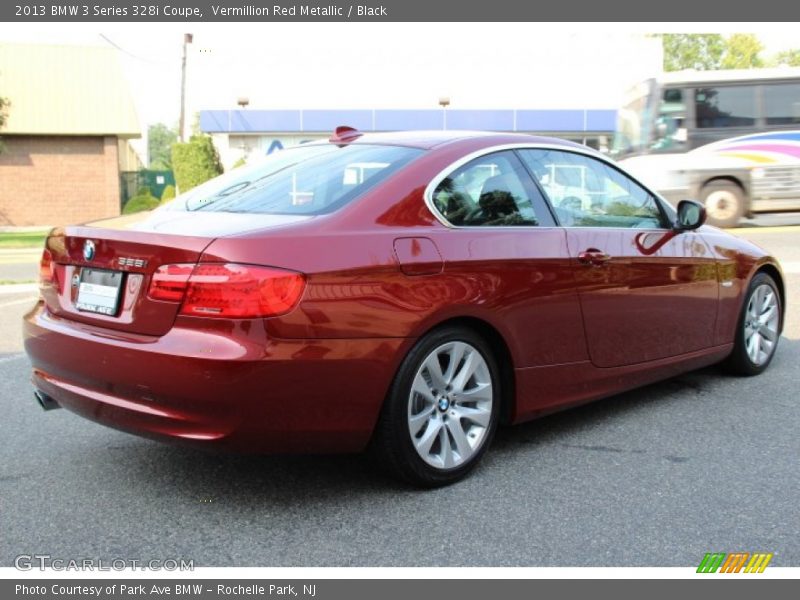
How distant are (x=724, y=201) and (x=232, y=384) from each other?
16.1 m

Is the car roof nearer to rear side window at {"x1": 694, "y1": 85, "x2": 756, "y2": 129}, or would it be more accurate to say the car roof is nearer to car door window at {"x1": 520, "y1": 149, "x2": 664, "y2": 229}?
car door window at {"x1": 520, "y1": 149, "x2": 664, "y2": 229}

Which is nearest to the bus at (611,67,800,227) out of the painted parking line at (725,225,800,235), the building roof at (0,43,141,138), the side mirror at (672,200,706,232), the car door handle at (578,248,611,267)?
the painted parking line at (725,225,800,235)

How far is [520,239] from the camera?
13.7ft

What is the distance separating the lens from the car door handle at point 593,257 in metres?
4.43

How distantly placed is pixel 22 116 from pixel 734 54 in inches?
2167

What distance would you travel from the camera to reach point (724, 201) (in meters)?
17.5

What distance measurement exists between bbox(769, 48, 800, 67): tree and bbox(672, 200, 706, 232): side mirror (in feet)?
220

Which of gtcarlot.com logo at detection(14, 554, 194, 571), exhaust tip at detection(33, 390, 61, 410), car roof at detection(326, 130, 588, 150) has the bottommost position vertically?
gtcarlot.com logo at detection(14, 554, 194, 571)

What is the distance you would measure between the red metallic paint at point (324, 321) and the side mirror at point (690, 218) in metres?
0.88

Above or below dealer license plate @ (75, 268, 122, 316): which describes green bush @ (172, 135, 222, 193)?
above

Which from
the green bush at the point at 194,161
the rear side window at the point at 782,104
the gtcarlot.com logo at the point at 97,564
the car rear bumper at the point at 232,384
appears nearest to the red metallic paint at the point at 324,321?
the car rear bumper at the point at 232,384

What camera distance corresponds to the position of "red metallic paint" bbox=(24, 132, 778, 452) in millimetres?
3291

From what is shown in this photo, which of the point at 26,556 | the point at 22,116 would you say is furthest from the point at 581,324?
the point at 22,116
